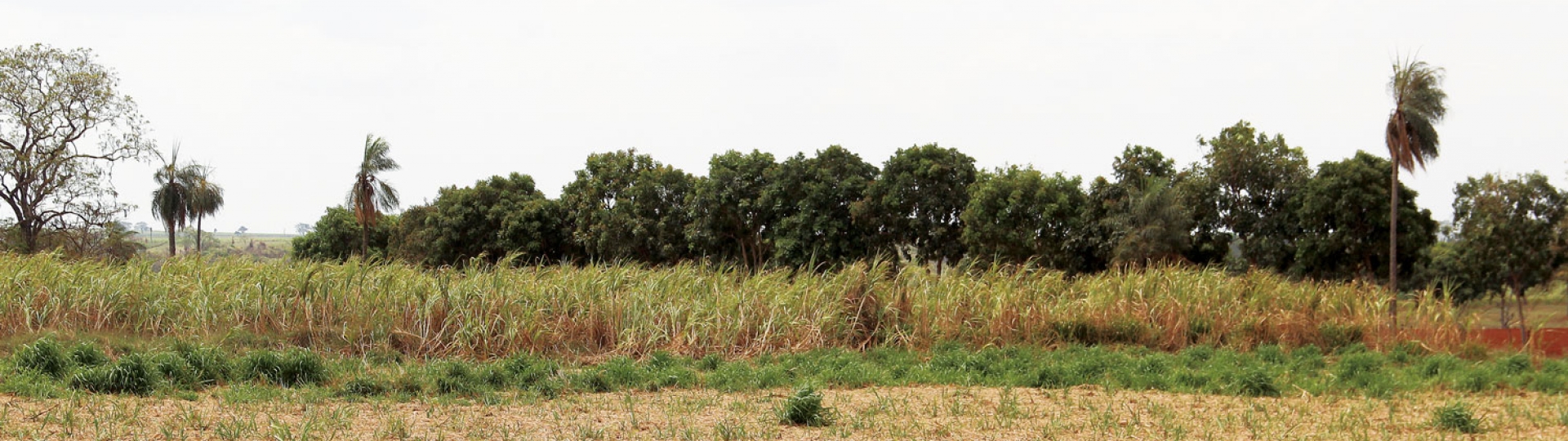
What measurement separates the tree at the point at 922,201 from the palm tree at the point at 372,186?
57.6 feet

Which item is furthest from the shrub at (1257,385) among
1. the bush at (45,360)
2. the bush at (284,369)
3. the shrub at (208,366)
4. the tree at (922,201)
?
the tree at (922,201)

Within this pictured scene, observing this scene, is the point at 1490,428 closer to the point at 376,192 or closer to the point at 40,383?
the point at 40,383

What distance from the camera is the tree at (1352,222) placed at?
27.9m

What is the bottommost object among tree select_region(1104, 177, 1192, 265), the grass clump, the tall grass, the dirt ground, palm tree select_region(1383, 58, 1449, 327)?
the dirt ground

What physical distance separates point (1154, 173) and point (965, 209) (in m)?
5.90

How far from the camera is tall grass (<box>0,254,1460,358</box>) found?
33.7 feet

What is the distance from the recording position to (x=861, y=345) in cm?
1066

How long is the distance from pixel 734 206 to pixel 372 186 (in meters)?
13.6

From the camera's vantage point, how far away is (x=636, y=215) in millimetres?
36000

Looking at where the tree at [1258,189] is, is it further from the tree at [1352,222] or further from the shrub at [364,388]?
the shrub at [364,388]

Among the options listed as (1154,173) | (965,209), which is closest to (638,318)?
(965,209)

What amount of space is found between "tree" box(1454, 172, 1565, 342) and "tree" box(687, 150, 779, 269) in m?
22.1

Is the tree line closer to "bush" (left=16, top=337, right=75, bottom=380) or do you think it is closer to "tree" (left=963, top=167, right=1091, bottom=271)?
"tree" (left=963, top=167, right=1091, bottom=271)

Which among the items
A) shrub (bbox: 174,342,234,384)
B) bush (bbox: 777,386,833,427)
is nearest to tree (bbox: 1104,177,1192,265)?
bush (bbox: 777,386,833,427)
